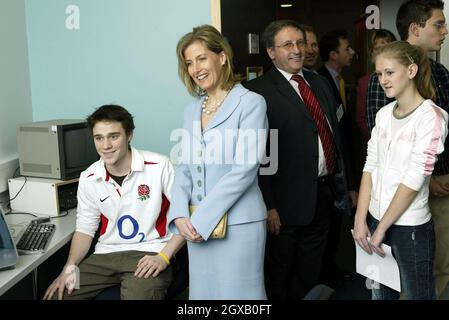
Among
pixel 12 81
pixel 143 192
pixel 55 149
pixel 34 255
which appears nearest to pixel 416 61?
pixel 143 192

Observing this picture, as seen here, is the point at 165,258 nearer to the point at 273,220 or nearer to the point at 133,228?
the point at 133,228

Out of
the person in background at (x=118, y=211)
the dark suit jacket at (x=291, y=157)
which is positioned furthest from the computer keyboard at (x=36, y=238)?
the dark suit jacket at (x=291, y=157)

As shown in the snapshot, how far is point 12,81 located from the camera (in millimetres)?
3031

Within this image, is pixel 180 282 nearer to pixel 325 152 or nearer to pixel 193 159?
pixel 193 159

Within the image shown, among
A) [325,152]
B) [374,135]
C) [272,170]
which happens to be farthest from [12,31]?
[374,135]

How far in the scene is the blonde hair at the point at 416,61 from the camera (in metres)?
1.98

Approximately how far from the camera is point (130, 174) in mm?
2352

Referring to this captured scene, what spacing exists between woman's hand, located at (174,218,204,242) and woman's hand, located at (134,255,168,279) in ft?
0.80

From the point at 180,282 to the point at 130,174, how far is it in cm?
54

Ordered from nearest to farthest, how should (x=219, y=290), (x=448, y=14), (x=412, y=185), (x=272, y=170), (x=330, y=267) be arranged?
(x=412, y=185)
(x=219, y=290)
(x=272, y=170)
(x=448, y=14)
(x=330, y=267)

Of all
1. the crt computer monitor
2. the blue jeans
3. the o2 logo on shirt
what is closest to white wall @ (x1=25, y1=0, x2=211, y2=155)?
the crt computer monitor

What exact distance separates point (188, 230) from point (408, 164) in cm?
86

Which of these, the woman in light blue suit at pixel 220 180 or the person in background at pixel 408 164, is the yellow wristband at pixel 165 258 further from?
Result: the person in background at pixel 408 164

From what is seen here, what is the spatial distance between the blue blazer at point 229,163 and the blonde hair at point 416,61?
0.53 meters
